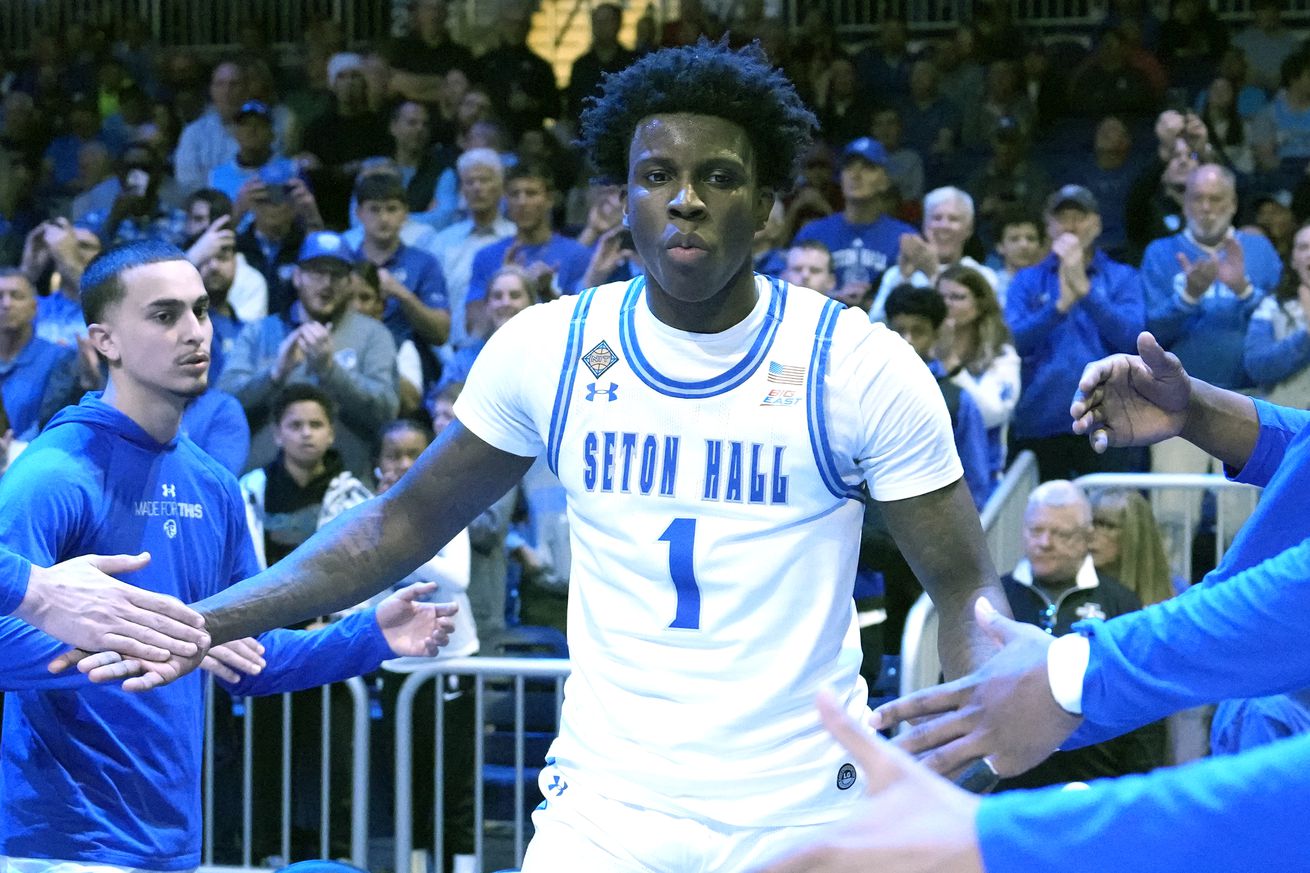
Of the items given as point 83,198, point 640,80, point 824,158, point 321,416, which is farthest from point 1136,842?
point 83,198

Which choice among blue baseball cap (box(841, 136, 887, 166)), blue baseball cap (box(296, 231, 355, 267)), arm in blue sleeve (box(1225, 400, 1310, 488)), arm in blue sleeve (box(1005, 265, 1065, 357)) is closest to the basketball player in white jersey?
arm in blue sleeve (box(1225, 400, 1310, 488))

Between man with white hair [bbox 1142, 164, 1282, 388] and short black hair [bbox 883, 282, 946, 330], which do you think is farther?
man with white hair [bbox 1142, 164, 1282, 388]

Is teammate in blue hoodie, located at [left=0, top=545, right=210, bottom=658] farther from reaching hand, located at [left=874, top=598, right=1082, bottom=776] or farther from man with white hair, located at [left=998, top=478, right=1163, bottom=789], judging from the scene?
man with white hair, located at [left=998, top=478, right=1163, bottom=789]

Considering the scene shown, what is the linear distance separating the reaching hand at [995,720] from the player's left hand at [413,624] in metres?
1.77

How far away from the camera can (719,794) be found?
3.39m

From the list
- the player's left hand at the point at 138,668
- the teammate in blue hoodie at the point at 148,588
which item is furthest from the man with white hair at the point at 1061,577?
the player's left hand at the point at 138,668

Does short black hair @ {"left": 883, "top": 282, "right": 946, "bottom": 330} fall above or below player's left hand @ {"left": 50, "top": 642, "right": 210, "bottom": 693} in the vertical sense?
above

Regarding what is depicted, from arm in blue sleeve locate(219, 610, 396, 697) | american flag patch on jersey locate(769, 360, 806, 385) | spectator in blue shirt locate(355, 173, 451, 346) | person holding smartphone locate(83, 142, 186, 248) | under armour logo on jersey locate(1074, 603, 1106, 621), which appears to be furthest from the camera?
person holding smartphone locate(83, 142, 186, 248)

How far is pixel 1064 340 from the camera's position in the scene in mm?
8305

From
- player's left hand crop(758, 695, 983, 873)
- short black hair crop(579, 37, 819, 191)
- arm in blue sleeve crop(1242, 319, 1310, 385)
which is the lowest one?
player's left hand crop(758, 695, 983, 873)

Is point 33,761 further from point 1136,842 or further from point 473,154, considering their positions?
point 473,154

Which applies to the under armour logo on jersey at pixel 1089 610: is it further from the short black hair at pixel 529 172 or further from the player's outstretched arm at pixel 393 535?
the short black hair at pixel 529 172

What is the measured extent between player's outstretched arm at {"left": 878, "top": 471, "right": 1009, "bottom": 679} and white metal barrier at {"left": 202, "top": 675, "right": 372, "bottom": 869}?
2.86m

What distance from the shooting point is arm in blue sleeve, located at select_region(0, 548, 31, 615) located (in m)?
3.83
